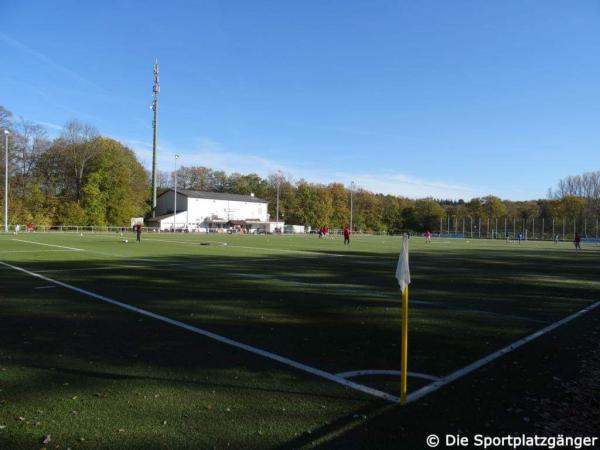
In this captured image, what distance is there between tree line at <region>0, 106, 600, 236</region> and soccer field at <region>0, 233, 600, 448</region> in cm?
6959

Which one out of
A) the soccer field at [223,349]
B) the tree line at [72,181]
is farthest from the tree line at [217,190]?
the soccer field at [223,349]

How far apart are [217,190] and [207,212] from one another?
104ft

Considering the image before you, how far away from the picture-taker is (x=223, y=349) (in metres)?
6.82

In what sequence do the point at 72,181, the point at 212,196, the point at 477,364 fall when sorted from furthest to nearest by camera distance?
1. the point at 212,196
2. the point at 72,181
3. the point at 477,364

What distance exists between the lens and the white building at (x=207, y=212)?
325 ft

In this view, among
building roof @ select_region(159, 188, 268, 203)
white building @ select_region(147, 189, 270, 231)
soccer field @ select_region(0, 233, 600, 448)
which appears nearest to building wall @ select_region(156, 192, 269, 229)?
white building @ select_region(147, 189, 270, 231)

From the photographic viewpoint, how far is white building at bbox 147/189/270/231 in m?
98.9

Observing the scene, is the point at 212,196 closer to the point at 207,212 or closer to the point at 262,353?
the point at 207,212

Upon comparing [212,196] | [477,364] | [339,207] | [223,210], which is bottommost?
[477,364]

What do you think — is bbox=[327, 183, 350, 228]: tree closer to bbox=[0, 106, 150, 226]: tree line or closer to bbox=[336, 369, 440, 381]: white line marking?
bbox=[0, 106, 150, 226]: tree line

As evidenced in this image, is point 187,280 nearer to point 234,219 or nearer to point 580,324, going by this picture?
point 580,324

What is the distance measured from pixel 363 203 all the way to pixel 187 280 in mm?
126585

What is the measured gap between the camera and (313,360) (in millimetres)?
6344

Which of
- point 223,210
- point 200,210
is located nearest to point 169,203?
point 200,210
